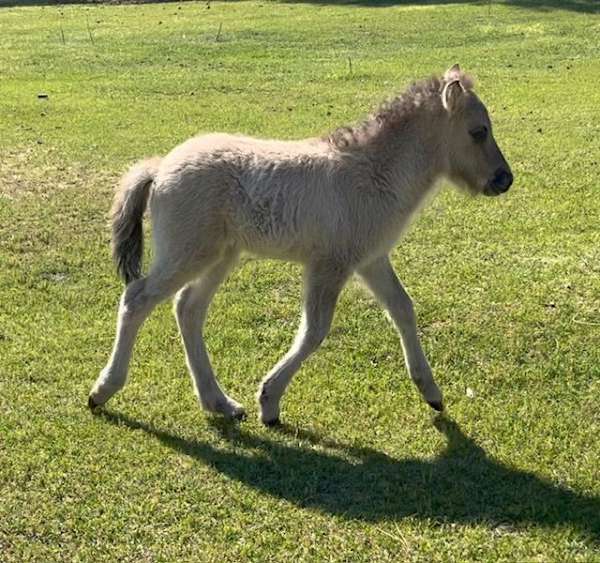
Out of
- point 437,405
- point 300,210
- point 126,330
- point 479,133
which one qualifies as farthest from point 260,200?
point 437,405

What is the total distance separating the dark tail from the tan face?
180 cm

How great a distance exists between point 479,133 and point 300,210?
3.93ft

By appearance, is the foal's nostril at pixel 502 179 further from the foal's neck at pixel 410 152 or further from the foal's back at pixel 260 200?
the foal's back at pixel 260 200

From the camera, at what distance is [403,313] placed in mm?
5500

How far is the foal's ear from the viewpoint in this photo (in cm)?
525

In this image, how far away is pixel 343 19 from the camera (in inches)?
1059

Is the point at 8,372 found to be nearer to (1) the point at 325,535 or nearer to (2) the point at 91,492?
(2) the point at 91,492

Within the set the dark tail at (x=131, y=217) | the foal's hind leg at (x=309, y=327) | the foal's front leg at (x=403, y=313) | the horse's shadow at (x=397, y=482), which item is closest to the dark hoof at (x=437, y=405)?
the foal's front leg at (x=403, y=313)

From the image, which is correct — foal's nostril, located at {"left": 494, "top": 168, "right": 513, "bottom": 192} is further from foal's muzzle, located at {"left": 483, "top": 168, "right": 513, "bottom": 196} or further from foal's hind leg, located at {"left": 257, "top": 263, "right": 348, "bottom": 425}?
foal's hind leg, located at {"left": 257, "top": 263, "right": 348, "bottom": 425}

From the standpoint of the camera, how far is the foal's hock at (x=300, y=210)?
5168 mm

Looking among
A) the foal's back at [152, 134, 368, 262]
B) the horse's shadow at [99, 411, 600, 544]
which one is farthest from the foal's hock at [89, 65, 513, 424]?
the horse's shadow at [99, 411, 600, 544]

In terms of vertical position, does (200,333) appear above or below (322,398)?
above

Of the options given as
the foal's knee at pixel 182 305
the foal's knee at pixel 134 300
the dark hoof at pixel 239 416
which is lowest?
the dark hoof at pixel 239 416

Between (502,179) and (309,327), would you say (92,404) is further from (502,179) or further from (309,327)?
(502,179)
